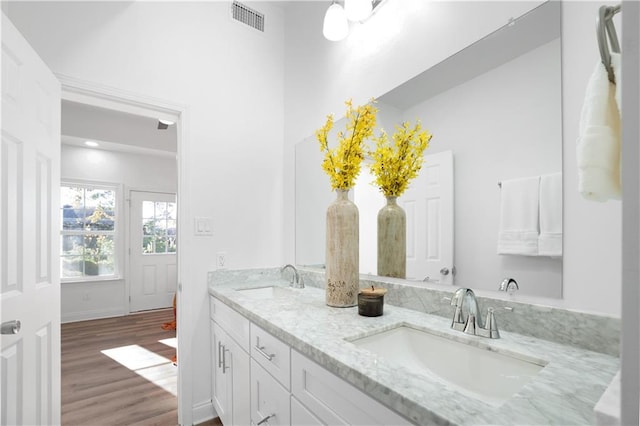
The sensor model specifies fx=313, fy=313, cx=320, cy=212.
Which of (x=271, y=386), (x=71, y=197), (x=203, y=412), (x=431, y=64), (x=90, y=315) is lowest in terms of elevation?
(x=90, y=315)

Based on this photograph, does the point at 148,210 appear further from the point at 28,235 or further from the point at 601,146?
the point at 601,146

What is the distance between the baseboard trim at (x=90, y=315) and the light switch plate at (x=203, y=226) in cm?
371

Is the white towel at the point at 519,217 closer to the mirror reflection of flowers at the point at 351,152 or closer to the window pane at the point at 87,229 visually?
the mirror reflection of flowers at the point at 351,152

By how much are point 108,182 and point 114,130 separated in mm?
1000

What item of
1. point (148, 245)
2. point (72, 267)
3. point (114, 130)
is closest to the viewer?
point (114, 130)

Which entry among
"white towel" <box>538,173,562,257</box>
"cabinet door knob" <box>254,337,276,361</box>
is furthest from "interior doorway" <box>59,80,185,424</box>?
"white towel" <box>538,173,562,257</box>

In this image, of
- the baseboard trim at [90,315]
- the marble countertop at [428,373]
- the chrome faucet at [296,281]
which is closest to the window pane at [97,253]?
the baseboard trim at [90,315]

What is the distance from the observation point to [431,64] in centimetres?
135

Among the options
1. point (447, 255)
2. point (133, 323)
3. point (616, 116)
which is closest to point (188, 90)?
point (447, 255)

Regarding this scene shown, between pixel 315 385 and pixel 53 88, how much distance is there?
1804 millimetres

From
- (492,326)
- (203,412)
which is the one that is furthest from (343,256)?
(203,412)

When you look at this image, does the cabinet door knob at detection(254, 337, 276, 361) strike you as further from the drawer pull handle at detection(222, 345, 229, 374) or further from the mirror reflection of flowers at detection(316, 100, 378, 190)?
the mirror reflection of flowers at detection(316, 100, 378, 190)

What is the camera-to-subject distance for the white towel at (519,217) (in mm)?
1014

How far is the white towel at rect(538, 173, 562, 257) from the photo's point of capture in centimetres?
96
